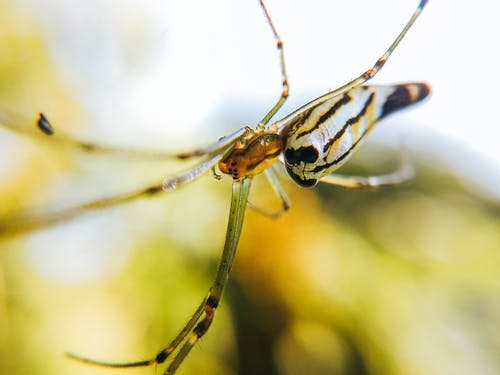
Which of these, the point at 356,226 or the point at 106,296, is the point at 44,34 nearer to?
the point at 106,296

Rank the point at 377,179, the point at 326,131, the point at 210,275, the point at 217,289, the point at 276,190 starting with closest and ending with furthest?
1. the point at 326,131
2. the point at 217,289
3. the point at 276,190
4. the point at 377,179
5. the point at 210,275

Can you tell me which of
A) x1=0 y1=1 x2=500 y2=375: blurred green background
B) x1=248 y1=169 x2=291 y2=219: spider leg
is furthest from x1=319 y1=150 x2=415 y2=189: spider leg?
x1=0 y1=1 x2=500 y2=375: blurred green background

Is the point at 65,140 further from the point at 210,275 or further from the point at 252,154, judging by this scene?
the point at 210,275

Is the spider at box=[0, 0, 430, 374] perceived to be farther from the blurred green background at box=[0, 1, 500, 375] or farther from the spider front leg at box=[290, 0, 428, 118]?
the blurred green background at box=[0, 1, 500, 375]

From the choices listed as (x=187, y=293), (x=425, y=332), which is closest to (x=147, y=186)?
(x=187, y=293)

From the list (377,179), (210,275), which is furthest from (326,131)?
(210,275)

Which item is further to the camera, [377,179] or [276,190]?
[377,179]
